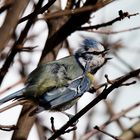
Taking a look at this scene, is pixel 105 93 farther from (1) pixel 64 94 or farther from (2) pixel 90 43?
(2) pixel 90 43

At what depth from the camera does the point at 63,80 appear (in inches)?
93.8

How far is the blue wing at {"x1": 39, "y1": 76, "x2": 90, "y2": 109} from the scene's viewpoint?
229cm

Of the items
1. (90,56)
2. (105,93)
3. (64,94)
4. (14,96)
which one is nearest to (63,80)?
(64,94)

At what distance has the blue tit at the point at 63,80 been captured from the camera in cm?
228

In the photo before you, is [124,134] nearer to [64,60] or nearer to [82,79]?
[82,79]

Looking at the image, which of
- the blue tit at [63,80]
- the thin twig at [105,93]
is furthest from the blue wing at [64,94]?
the thin twig at [105,93]

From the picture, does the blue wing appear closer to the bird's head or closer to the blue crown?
the bird's head

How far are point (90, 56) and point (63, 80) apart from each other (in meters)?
0.28

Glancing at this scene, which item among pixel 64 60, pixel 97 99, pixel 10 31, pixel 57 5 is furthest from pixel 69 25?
pixel 10 31

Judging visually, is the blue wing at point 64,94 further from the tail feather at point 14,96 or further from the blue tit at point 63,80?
the tail feather at point 14,96

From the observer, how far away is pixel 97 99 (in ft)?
5.54

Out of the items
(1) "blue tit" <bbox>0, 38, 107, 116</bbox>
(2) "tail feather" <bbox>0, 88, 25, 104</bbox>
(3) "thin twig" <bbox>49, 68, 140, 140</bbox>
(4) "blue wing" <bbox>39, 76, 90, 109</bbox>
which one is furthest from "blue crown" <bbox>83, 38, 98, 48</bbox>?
(3) "thin twig" <bbox>49, 68, 140, 140</bbox>

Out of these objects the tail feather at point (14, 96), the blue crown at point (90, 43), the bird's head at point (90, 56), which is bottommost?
the bird's head at point (90, 56)

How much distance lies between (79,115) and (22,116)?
0.66 meters
